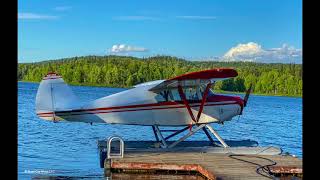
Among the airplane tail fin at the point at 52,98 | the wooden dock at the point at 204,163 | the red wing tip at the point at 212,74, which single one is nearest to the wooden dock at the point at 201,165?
the wooden dock at the point at 204,163

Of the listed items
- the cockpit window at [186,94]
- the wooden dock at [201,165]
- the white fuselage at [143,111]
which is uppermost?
the cockpit window at [186,94]

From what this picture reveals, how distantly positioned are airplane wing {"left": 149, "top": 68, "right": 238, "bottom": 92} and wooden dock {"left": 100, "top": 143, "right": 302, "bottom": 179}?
1.55m

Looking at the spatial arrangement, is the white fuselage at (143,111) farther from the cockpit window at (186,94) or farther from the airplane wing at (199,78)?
the airplane wing at (199,78)

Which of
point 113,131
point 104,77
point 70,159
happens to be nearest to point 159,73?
point 104,77

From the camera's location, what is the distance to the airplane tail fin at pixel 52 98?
1080 centimetres

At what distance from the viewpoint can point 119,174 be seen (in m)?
8.33

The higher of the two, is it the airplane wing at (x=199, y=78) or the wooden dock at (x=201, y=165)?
the airplane wing at (x=199, y=78)

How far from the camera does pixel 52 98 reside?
10938mm

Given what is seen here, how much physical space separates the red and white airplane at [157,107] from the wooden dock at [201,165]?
1286 millimetres

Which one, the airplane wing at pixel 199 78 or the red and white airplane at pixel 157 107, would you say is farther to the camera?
the red and white airplane at pixel 157 107

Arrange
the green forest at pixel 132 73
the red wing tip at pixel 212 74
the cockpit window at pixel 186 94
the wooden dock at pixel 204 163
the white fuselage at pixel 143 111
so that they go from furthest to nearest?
1. the green forest at pixel 132 73
2. the cockpit window at pixel 186 94
3. the white fuselage at pixel 143 111
4. the red wing tip at pixel 212 74
5. the wooden dock at pixel 204 163

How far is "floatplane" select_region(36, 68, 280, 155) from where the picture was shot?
34.0 ft
